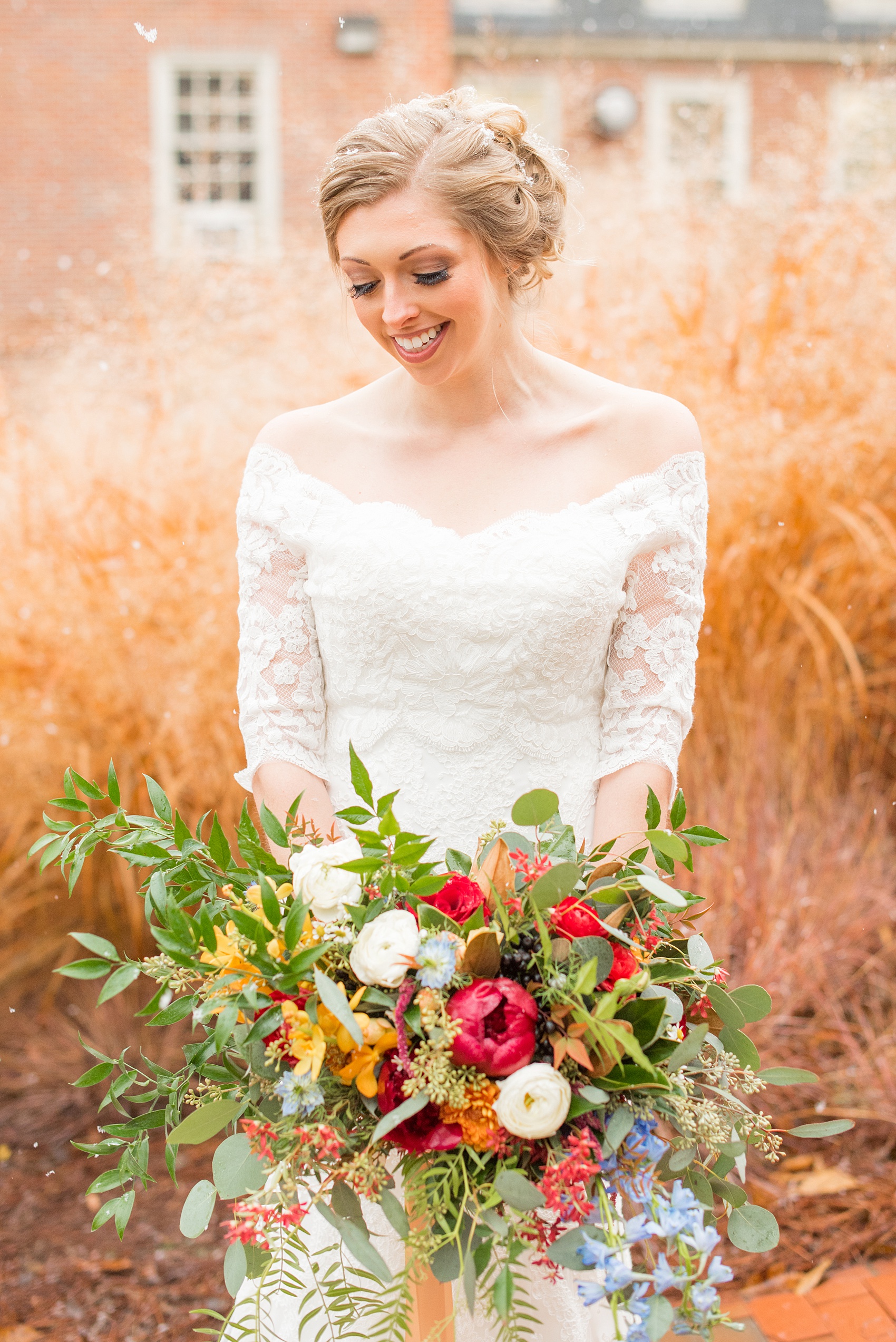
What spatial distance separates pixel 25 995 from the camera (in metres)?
3.18

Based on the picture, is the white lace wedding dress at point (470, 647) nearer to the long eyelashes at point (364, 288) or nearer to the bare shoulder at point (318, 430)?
the bare shoulder at point (318, 430)

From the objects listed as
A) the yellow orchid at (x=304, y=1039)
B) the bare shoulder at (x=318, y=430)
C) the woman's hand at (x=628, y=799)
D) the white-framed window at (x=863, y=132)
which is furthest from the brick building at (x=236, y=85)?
the yellow orchid at (x=304, y=1039)

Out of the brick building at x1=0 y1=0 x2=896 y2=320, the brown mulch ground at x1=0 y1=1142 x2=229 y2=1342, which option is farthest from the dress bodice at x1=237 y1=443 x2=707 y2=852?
the brick building at x1=0 y1=0 x2=896 y2=320

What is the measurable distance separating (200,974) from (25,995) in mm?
2533

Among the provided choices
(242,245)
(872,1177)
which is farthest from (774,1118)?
(242,245)

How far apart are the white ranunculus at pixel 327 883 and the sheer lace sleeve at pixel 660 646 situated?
70 cm

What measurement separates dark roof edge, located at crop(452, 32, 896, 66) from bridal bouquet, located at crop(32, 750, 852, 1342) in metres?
3.90

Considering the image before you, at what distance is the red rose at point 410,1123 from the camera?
0.91m

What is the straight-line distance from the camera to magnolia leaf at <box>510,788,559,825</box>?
38.8 inches

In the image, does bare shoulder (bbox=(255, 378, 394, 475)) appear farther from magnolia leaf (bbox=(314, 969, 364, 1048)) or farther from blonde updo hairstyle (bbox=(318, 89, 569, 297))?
magnolia leaf (bbox=(314, 969, 364, 1048))

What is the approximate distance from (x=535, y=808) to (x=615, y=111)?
546 centimetres

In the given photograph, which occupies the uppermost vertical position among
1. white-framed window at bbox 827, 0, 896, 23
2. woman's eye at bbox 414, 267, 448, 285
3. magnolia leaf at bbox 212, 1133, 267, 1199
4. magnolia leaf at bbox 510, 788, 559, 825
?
white-framed window at bbox 827, 0, 896, 23

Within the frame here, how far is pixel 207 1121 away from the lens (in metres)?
0.97

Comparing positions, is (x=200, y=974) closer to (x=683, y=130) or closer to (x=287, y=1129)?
(x=287, y=1129)
